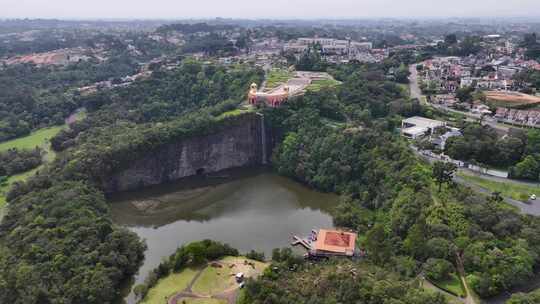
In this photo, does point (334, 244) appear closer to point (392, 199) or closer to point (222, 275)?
point (392, 199)

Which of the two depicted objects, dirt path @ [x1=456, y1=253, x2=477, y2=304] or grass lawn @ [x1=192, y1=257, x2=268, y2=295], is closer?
dirt path @ [x1=456, y1=253, x2=477, y2=304]

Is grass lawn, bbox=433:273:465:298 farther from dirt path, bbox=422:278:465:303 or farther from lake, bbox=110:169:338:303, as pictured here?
lake, bbox=110:169:338:303

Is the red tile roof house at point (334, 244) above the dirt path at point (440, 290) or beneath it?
beneath

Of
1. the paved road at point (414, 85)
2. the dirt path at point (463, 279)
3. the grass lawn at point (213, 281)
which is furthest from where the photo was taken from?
the paved road at point (414, 85)

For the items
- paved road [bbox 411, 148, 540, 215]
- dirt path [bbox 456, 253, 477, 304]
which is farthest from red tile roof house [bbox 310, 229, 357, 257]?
paved road [bbox 411, 148, 540, 215]

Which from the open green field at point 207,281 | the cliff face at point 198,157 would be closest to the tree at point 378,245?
the open green field at point 207,281

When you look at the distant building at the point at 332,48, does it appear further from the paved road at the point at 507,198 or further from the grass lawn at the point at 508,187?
the grass lawn at the point at 508,187
